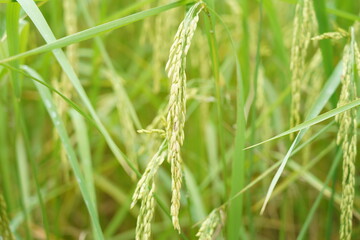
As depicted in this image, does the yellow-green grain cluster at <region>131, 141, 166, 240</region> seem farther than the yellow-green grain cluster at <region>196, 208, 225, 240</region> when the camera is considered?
No

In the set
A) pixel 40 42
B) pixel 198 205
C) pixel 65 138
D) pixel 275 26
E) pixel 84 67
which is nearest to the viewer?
pixel 65 138

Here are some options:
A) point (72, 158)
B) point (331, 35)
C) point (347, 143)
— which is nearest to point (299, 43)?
point (331, 35)

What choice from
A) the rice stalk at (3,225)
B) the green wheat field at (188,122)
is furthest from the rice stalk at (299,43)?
the rice stalk at (3,225)

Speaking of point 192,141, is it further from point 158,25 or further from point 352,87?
point 352,87

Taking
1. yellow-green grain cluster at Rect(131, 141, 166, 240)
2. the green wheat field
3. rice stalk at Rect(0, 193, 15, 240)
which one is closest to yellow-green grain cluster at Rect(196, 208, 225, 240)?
the green wheat field

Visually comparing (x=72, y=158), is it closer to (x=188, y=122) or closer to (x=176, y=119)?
(x=176, y=119)

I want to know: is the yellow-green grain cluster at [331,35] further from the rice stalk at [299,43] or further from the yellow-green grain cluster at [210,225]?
the yellow-green grain cluster at [210,225]

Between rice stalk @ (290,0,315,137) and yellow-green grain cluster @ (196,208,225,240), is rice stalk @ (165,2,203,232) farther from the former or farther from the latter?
rice stalk @ (290,0,315,137)

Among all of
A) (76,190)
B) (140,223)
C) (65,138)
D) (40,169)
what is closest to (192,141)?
(76,190)
